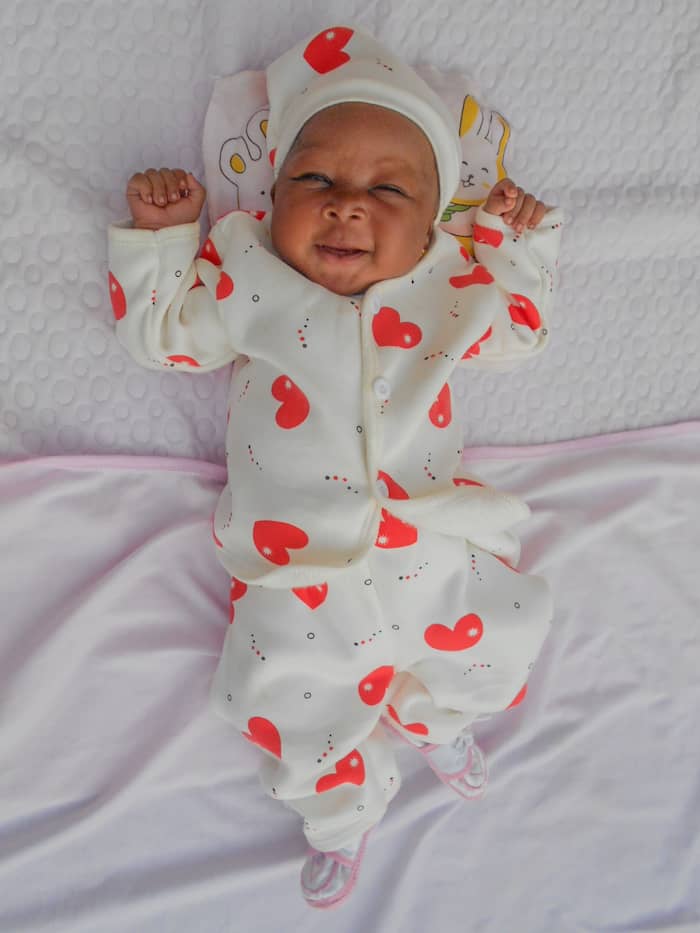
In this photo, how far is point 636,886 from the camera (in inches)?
51.5

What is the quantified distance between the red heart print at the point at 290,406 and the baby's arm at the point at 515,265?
27cm

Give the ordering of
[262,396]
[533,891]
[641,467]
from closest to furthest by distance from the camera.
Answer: [262,396], [533,891], [641,467]

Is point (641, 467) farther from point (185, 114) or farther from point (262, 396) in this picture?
point (185, 114)

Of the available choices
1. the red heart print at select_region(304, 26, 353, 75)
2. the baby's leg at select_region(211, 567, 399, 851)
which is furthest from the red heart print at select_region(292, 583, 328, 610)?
the red heart print at select_region(304, 26, 353, 75)

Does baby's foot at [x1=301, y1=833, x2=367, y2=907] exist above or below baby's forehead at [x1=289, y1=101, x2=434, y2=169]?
below

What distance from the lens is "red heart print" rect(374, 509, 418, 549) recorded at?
1.16m

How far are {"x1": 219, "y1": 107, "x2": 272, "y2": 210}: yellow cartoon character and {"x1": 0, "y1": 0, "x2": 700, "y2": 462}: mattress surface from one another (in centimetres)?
5

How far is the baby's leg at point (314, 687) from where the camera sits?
1139 mm

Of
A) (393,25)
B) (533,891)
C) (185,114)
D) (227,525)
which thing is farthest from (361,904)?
(393,25)

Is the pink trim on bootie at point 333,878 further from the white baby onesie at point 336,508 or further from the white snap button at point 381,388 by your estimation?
the white snap button at point 381,388

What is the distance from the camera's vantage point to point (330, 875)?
3.95ft

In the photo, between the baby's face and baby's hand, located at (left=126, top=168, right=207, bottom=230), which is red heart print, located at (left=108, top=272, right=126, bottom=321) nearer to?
baby's hand, located at (left=126, top=168, right=207, bottom=230)

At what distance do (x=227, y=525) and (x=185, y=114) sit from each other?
2.03 feet

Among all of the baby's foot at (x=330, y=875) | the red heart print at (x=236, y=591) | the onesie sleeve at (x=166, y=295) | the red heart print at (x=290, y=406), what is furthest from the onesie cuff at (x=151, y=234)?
the baby's foot at (x=330, y=875)
